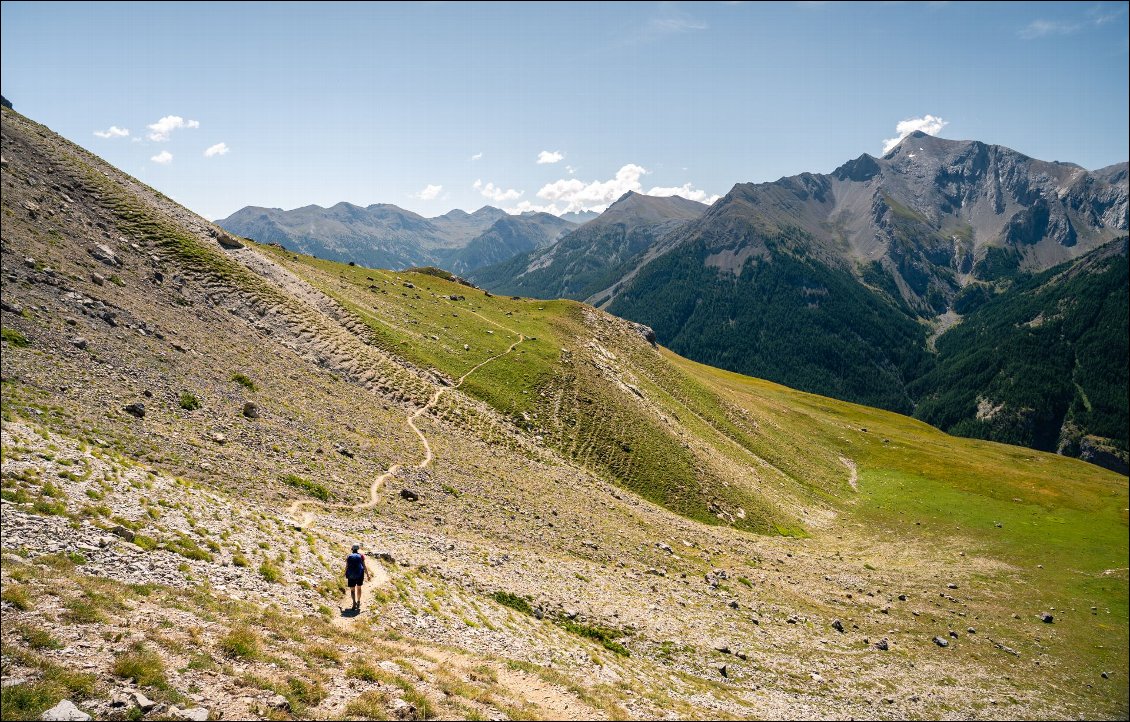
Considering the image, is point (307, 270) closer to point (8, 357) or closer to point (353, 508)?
point (8, 357)

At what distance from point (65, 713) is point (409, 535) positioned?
2049cm

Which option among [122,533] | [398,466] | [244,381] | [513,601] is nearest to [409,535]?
[513,601]

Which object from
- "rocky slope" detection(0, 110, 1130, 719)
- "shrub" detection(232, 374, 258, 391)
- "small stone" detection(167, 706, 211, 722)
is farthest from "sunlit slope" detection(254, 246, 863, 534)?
"small stone" detection(167, 706, 211, 722)

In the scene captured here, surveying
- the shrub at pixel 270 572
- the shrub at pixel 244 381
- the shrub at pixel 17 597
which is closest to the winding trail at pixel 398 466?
the shrub at pixel 270 572

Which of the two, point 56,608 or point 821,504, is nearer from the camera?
point 56,608

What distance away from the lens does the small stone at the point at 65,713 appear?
1106 centimetres

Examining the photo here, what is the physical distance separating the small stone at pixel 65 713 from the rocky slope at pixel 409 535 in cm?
34

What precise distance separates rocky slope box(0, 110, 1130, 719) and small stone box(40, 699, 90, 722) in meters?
0.34

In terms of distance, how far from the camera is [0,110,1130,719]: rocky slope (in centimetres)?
1628

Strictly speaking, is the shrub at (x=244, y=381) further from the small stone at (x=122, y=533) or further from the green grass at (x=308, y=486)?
the small stone at (x=122, y=533)

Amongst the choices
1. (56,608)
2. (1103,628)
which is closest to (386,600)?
(56,608)

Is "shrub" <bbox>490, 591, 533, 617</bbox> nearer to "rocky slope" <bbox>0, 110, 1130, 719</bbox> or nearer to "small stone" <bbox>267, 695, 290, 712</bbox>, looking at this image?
"rocky slope" <bbox>0, 110, 1130, 719</bbox>

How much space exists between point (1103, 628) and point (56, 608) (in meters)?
71.9

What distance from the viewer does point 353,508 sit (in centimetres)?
3189
